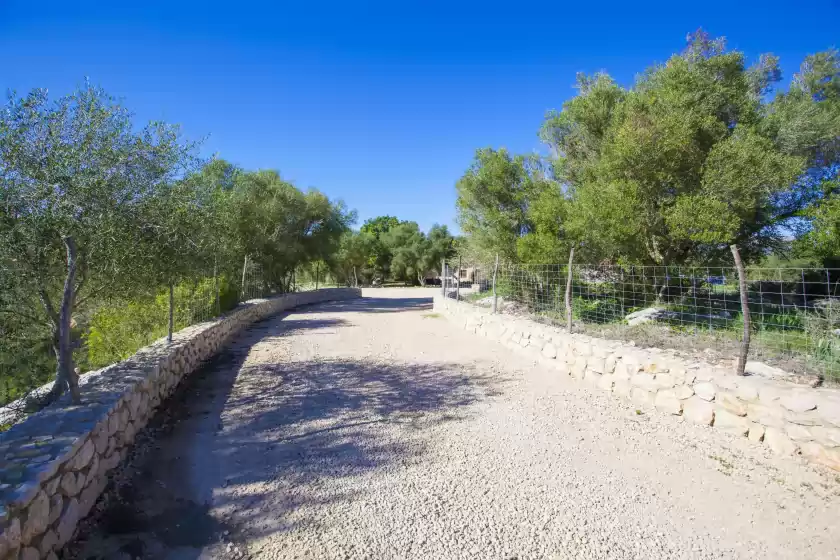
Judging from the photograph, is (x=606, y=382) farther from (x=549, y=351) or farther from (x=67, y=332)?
(x=67, y=332)

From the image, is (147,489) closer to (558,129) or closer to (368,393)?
(368,393)

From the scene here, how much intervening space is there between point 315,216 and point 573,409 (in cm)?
1677

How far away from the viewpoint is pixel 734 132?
1002 cm

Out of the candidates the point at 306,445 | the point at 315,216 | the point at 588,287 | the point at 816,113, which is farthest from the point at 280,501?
the point at 315,216

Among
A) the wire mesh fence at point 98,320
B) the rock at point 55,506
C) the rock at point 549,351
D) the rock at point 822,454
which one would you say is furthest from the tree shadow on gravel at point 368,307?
the rock at point 55,506

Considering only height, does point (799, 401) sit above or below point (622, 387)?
above

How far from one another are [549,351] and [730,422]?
3.31m

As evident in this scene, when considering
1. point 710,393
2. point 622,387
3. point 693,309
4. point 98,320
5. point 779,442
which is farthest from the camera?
point 693,309

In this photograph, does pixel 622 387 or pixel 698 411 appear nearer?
pixel 698 411

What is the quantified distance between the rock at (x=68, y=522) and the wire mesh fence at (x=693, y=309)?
234 inches

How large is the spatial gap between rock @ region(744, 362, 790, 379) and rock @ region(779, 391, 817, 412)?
25.9 inches

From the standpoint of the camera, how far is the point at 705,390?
477 cm

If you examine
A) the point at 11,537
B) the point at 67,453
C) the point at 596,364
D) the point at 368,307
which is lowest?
the point at 368,307

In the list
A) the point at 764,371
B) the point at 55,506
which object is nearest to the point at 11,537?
the point at 55,506
